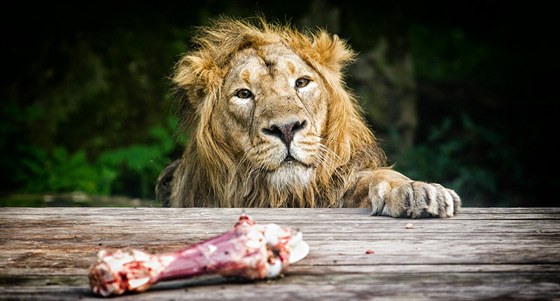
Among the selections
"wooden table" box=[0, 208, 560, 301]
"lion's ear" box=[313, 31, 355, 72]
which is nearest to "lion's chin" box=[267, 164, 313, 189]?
"wooden table" box=[0, 208, 560, 301]

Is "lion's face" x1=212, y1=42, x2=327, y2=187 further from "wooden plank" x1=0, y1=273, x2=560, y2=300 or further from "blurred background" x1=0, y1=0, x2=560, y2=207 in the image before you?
"blurred background" x1=0, y1=0, x2=560, y2=207

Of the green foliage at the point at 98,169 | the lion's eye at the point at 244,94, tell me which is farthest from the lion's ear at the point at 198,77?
the green foliage at the point at 98,169

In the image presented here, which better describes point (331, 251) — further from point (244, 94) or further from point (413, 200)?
point (244, 94)

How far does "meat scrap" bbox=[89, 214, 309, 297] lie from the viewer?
2.03 metres

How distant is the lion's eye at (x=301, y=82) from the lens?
13.1 feet

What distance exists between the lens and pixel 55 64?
769cm

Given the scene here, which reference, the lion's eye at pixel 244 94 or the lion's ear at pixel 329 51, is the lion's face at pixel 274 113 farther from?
the lion's ear at pixel 329 51

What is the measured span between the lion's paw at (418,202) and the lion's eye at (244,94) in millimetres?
1078

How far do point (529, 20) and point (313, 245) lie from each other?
248 inches

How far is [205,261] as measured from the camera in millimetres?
2107

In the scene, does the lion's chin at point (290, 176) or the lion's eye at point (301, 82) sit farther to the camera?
the lion's eye at point (301, 82)

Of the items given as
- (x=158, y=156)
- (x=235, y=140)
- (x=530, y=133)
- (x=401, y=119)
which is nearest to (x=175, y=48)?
(x=158, y=156)

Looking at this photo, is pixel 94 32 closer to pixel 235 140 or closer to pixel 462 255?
pixel 235 140

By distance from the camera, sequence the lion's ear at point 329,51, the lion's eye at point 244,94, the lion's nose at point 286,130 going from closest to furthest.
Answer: the lion's nose at point 286,130
the lion's eye at point 244,94
the lion's ear at point 329,51
